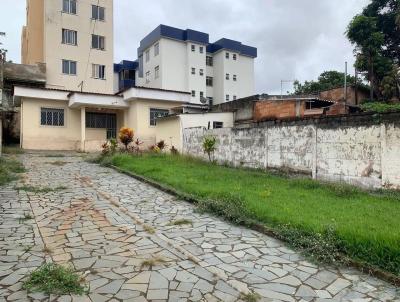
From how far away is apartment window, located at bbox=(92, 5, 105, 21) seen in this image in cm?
3142

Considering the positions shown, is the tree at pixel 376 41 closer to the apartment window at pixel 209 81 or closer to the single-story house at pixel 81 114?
the single-story house at pixel 81 114

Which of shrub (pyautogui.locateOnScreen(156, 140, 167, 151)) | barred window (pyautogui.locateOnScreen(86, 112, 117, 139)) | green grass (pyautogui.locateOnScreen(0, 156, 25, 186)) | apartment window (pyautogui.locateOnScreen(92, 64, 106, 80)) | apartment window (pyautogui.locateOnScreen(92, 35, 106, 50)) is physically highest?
apartment window (pyautogui.locateOnScreen(92, 35, 106, 50))

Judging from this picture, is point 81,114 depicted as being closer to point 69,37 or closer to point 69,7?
point 69,37

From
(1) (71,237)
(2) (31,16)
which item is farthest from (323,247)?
(2) (31,16)

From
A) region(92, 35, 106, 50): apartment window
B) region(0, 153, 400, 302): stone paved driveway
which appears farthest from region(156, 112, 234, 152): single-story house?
region(92, 35, 106, 50): apartment window

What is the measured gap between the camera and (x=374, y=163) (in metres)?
9.44

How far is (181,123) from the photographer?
20250mm

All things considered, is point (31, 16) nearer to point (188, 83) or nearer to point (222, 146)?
point (188, 83)

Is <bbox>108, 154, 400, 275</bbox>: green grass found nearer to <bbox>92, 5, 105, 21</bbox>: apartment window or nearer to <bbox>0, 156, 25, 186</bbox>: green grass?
<bbox>0, 156, 25, 186</bbox>: green grass

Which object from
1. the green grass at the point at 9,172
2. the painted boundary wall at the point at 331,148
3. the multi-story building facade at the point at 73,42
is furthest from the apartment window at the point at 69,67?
the painted boundary wall at the point at 331,148

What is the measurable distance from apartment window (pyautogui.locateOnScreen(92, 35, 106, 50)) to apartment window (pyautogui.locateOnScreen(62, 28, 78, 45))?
151 centimetres

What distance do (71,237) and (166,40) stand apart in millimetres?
38266

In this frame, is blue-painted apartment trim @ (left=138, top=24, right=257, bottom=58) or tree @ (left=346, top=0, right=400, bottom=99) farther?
blue-painted apartment trim @ (left=138, top=24, right=257, bottom=58)

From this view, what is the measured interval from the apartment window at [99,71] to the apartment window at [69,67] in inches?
64.6
